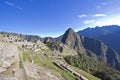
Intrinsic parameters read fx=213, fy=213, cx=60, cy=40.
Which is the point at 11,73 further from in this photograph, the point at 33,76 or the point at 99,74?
the point at 99,74

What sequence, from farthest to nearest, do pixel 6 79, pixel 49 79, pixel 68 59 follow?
1. pixel 68 59
2. pixel 49 79
3. pixel 6 79

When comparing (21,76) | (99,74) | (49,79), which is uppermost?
(21,76)

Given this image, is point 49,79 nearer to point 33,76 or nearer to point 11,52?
point 33,76

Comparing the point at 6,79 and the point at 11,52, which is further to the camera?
the point at 11,52

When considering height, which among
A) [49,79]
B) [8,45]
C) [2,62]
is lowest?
[49,79]

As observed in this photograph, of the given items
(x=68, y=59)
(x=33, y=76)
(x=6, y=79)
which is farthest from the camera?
(x=68, y=59)

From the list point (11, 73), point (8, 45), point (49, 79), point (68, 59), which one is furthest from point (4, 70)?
point (68, 59)

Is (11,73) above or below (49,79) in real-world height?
above

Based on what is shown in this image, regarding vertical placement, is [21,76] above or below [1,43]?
below

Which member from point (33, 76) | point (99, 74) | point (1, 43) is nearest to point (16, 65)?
point (1, 43)
